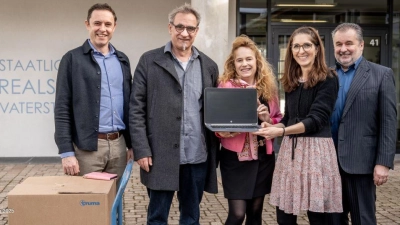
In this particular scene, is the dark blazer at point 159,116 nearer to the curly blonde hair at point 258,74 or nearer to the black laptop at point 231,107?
the black laptop at point 231,107

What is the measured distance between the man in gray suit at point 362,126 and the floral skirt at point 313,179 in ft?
0.46

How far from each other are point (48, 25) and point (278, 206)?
697 centimetres

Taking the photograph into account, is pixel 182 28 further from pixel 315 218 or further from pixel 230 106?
pixel 315 218

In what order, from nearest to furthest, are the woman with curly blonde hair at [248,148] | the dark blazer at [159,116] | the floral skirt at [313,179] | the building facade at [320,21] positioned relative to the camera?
the floral skirt at [313,179], the dark blazer at [159,116], the woman with curly blonde hair at [248,148], the building facade at [320,21]

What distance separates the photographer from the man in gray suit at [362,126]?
380 centimetres

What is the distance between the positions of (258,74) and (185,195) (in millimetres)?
1067

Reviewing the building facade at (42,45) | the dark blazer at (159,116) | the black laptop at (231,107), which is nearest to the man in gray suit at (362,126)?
the black laptop at (231,107)

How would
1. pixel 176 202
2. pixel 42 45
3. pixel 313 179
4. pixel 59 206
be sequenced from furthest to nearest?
pixel 42 45
pixel 176 202
pixel 313 179
pixel 59 206

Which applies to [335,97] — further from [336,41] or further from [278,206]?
[278,206]

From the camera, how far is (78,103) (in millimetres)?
3881

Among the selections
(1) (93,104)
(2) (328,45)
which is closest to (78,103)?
(1) (93,104)

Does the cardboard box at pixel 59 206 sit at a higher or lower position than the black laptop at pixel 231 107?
lower

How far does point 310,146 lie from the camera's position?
3771mm

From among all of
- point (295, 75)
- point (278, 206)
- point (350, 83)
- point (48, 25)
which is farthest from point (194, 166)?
point (48, 25)
